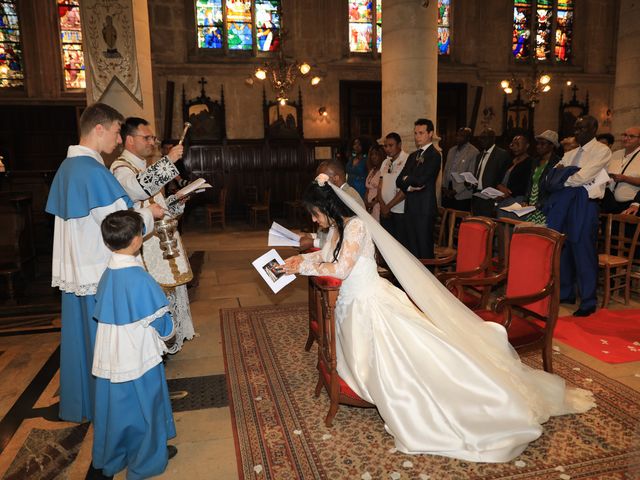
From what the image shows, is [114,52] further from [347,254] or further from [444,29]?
[444,29]

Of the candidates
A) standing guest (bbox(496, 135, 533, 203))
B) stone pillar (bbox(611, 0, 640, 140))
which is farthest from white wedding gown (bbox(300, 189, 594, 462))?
stone pillar (bbox(611, 0, 640, 140))

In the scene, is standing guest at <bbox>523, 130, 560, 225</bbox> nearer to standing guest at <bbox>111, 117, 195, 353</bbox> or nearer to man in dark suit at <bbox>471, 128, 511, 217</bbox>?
man in dark suit at <bbox>471, 128, 511, 217</bbox>

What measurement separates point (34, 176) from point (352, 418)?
840cm

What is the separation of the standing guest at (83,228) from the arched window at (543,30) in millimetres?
14972

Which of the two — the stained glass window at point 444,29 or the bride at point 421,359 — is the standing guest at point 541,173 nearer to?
the bride at point 421,359

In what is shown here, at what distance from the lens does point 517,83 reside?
14.5 meters

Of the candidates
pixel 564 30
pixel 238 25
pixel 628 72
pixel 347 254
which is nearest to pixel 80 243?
pixel 347 254

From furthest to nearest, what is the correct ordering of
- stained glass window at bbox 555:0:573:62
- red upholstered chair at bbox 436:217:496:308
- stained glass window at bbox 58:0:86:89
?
stained glass window at bbox 555:0:573:62, stained glass window at bbox 58:0:86:89, red upholstered chair at bbox 436:217:496:308

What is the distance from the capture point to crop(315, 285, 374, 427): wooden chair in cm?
270

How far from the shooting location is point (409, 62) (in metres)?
7.49

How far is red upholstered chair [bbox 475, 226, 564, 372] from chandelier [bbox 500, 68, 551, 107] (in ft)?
36.4

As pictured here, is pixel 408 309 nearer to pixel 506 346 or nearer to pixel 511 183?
pixel 506 346

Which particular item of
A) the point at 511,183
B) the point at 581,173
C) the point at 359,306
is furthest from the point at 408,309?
the point at 511,183

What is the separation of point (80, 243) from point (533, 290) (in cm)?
282
